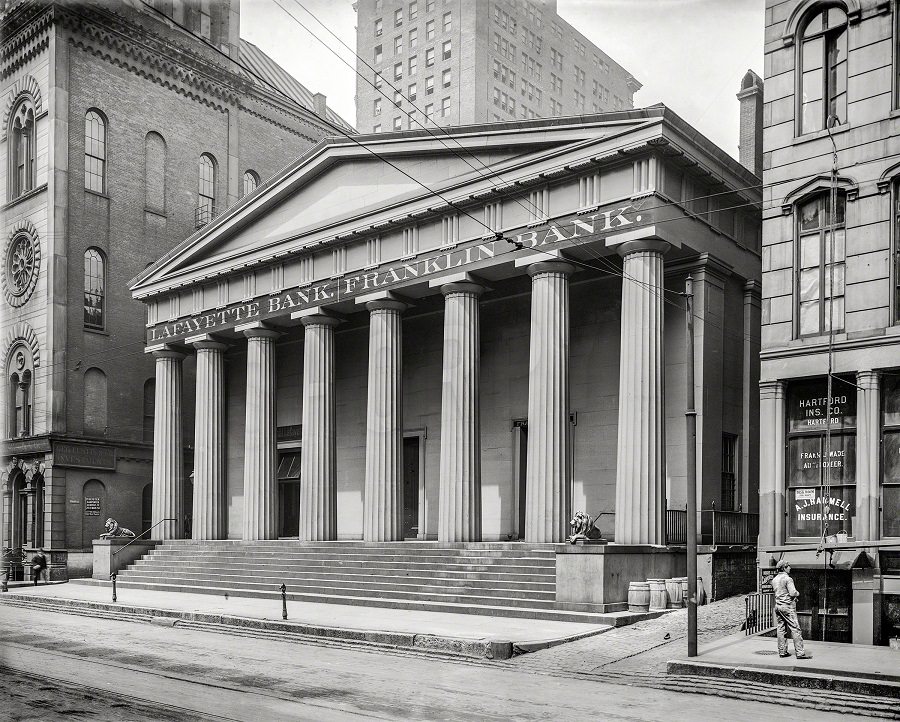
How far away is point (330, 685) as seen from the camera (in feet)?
47.0

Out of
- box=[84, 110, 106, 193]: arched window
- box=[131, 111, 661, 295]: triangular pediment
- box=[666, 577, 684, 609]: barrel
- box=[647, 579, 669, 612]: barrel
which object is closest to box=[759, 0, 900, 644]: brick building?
box=[666, 577, 684, 609]: barrel

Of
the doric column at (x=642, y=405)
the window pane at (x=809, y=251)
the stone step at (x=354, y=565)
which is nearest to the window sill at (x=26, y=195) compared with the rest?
the stone step at (x=354, y=565)

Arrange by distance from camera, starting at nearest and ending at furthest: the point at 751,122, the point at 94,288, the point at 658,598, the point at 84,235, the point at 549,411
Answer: the point at 658,598
the point at 549,411
the point at 751,122
the point at 84,235
the point at 94,288

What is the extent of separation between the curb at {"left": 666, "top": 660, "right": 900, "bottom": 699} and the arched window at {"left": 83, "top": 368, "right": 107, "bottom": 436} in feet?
107

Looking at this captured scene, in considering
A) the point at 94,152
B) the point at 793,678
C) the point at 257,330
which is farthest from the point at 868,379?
the point at 94,152

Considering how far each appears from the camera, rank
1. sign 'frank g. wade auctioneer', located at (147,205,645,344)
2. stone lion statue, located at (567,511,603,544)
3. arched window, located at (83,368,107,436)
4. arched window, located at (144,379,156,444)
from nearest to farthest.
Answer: stone lion statue, located at (567,511,603,544), sign 'frank g. wade auctioneer', located at (147,205,645,344), arched window, located at (83,368,107,436), arched window, located at (144,379,156,444)

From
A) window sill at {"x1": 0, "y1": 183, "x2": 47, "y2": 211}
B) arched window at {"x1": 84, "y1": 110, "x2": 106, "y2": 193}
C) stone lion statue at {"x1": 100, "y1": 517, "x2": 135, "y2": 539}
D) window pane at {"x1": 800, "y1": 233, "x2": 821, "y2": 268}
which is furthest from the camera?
arched window at {"x1": 84, "y1": 110, "x2": 106, "y2": 193}

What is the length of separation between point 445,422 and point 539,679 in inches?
530

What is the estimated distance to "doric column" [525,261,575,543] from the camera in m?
25.8

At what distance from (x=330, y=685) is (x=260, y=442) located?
21490 millimetres

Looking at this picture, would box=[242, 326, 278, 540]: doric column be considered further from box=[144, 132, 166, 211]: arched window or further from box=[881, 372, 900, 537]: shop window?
box=[881, 372, 900, 537]: shop window

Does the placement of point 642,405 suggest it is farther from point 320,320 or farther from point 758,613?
point 320,320

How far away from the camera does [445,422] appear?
28.4 metres

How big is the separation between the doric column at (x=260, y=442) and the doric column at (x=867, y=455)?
20838 millimetres
